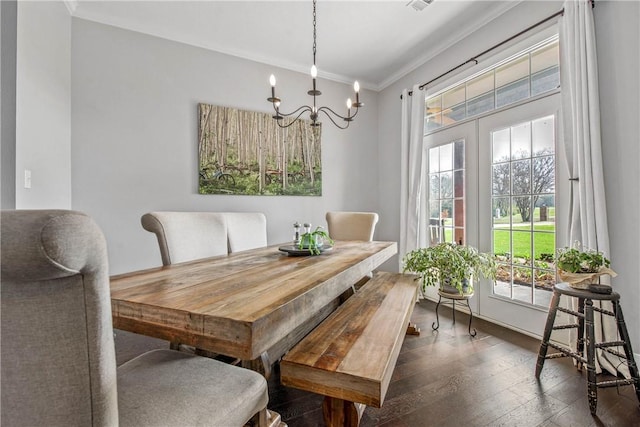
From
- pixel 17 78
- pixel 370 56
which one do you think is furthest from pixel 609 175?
pixel 17 78

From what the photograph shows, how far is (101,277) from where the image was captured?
525 mm

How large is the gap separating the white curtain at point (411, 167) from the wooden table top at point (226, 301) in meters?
2.15

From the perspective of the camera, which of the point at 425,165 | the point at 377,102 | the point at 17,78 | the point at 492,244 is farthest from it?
the point at 377,102

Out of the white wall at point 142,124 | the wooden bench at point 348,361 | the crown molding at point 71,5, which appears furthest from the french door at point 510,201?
the crown molding at point 71,5

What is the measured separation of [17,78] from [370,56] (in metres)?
3.17

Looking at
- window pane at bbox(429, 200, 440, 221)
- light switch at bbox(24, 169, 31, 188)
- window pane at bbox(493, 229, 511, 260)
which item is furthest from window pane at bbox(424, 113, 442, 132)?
light switch at bbox(24, 169, 31, 188)

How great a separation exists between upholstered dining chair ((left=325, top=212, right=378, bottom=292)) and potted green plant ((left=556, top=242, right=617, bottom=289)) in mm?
1570

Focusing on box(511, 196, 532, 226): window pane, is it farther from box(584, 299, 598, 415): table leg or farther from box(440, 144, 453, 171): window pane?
box(584, 299, 598, 415): table leg

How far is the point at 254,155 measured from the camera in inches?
131

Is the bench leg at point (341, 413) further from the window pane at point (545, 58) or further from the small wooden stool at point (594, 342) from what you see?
the window pane at point (545, 58)

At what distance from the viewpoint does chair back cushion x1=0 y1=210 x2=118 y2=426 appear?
0.44 m

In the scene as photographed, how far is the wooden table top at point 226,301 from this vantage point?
74 centimetres

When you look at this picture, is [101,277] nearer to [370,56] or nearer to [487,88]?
[487,88]

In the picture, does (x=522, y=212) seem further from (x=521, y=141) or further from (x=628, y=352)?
(x=628, y=352)
